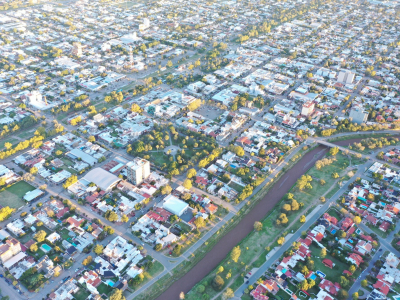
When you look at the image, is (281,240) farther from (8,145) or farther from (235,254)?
(8,145)

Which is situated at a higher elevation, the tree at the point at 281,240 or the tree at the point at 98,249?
the tree at the point at 281,240

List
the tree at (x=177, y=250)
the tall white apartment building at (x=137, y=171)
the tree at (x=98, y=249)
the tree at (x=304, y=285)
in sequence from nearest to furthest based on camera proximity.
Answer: the tree at (x=304, y=285), the tree at (x=98, y=249), the tree at (x=177, y=250), the tall white apartment building at (x=137, y=171)

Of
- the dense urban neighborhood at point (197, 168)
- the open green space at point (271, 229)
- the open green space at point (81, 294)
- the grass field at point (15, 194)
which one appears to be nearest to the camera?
A: the open green space at point (81, 294)

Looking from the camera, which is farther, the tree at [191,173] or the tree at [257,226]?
the tree at [191,173]

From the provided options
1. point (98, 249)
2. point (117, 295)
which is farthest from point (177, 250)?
point (98, 249)

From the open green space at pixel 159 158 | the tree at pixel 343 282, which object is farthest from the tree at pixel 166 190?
the tree at pixel 343 282

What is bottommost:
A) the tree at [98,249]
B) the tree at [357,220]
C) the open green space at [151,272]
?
the open green space at [151,272]

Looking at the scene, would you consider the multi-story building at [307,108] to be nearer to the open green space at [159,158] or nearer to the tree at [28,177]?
the open green space at [159,158]

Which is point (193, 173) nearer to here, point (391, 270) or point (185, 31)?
point (391, 270)
